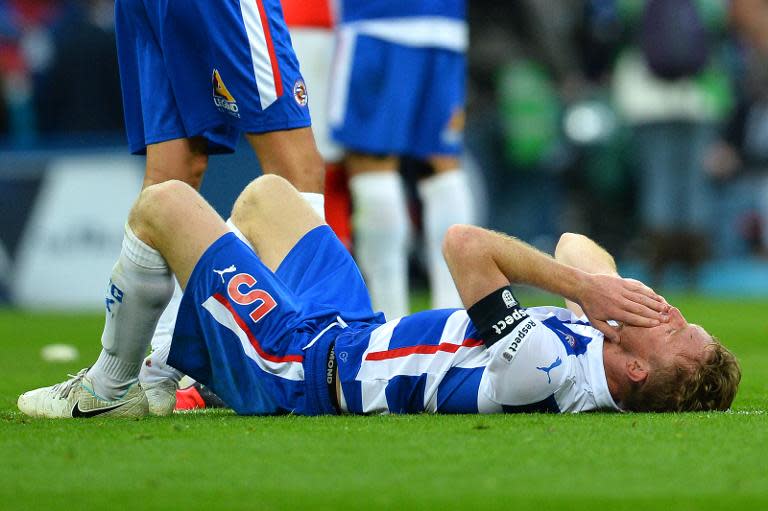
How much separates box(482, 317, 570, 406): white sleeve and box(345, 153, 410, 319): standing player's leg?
3.33 metres

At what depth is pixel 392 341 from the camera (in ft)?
13.8

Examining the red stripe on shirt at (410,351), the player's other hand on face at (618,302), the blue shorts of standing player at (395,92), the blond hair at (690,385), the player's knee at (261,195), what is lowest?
the blond hair at (690,385)

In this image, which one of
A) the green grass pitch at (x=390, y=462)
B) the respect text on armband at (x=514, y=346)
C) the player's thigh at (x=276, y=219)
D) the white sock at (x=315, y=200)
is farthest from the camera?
the white sock at (x=315, y=200)

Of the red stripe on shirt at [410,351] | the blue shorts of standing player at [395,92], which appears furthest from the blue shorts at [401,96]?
the red stripe on shirt at [410,351]

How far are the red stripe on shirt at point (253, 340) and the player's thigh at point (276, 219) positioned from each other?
0.46 metres

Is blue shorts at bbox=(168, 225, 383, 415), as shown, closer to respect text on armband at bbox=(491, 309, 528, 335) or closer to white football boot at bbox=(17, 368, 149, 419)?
white football boot at bbox=(17, 368, 149, 419)

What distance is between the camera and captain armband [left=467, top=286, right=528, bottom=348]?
403cm

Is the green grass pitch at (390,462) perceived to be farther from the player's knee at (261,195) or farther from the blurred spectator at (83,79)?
the blurred spectator at (83,79)

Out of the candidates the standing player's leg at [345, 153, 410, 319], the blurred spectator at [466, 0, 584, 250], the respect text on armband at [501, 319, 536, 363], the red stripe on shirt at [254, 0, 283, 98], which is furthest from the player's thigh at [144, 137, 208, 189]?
the blurred spectator at [466, 0, 584, 250]

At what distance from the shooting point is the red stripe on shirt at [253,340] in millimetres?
4168

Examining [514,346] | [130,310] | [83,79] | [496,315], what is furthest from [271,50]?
[83,79]

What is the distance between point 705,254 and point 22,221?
20.0 feet

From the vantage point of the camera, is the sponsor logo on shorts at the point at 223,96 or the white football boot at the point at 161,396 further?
the sponsor logo on shorts at the point at 223,96

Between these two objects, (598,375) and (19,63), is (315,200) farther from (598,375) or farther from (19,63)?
(19,63)
